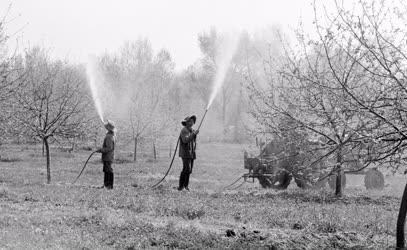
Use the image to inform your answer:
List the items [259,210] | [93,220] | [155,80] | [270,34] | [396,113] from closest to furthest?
[396,113] → [93,220] → [259,210] → [270,34] → [155,80]

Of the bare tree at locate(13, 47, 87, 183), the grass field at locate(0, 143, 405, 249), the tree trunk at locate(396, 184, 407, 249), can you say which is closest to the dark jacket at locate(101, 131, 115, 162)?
the grass field at locate(0, 143, 405, 249)

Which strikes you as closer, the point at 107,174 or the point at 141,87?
the point at 107,174

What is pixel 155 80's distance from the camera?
65875mm

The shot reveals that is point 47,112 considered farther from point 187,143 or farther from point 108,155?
point 187,143

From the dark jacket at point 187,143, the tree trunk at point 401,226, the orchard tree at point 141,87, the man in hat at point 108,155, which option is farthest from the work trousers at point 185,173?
the orchard tree at point 141,87

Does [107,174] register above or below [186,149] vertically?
below

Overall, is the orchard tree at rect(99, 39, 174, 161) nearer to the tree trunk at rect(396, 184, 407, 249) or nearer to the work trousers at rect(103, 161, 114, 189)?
the work trousers at rect(103, 161, 114, 189)

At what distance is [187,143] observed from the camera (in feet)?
52.6

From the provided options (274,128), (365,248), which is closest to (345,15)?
(365,248)

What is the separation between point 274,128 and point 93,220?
606cm

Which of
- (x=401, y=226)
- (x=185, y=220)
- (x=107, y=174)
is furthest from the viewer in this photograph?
(x=107, y=174)

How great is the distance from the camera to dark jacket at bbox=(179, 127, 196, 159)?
623 inches

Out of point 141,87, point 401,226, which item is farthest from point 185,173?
point 141,87

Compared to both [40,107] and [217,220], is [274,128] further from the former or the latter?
[40,107]
